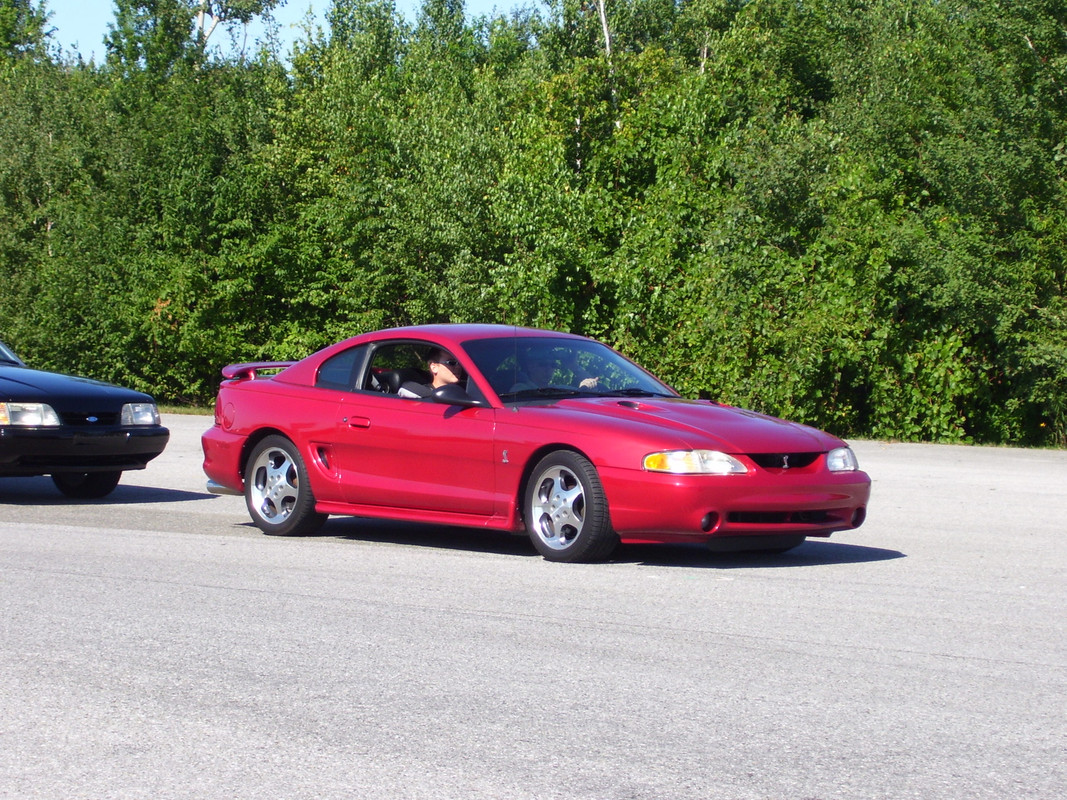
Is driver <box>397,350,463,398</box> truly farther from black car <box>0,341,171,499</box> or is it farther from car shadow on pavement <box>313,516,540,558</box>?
black car <box>0,341,171,499</box>

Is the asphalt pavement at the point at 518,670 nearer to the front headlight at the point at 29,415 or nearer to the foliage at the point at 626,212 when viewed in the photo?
the front headlight at the point at 29,415

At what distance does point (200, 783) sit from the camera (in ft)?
13.1

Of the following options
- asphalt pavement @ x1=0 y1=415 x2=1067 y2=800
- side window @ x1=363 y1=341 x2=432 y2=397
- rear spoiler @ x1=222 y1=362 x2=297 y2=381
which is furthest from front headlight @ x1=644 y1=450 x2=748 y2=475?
rear spoiler @ x1=222 y1=362 x2=297 y2=381

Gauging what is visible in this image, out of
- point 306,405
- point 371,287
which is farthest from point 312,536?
point 371,287

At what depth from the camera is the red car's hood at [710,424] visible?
26.1 feet

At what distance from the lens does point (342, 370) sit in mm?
9688

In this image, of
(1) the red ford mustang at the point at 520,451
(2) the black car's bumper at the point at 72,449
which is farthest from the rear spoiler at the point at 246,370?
(2) the black car's bumper at the point at 72,449

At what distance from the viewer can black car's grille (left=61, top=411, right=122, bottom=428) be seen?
1137cm

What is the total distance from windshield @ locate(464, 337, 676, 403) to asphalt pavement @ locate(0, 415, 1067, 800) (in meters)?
1.09

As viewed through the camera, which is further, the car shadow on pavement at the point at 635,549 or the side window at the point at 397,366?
the side window at the point at 397,366

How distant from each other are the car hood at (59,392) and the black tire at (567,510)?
16.2ft

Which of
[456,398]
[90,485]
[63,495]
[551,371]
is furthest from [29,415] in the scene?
[551,371]

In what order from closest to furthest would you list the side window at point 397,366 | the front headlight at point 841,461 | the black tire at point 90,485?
the front headlight at point 841,461
the side window at point 397,366
the black tire at point 90,485

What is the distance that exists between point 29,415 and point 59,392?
0.38m
